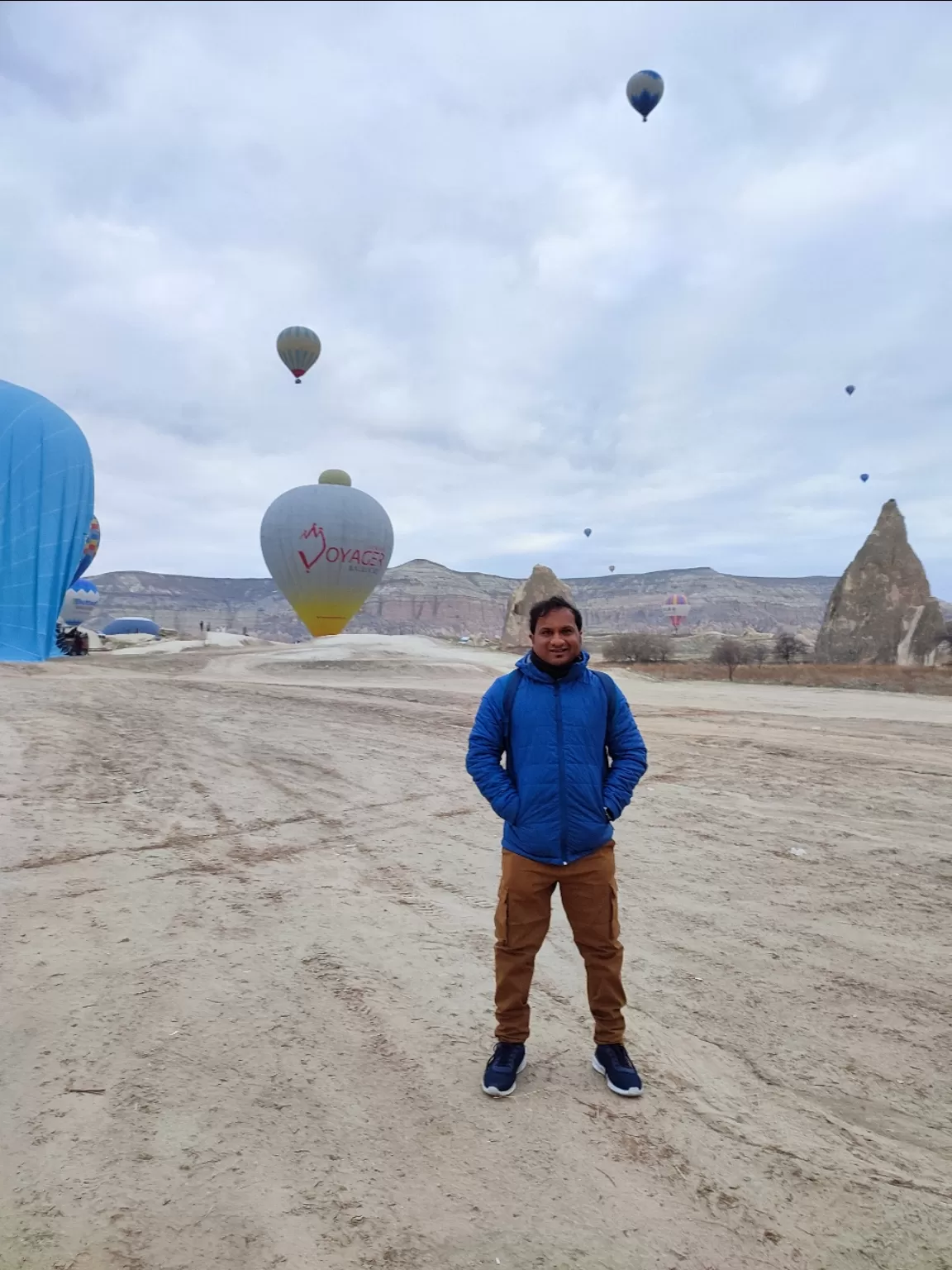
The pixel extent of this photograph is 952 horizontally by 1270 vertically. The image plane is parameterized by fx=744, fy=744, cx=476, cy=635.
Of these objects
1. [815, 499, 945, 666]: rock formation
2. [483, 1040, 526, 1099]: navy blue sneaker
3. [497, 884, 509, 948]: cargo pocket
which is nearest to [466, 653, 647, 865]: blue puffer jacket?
[497, 884, 509, 948]: cargo pocket

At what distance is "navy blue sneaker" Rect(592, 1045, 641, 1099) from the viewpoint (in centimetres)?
263

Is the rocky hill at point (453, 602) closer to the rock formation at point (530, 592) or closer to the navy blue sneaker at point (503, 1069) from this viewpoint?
the rock formation at point (530, 592)

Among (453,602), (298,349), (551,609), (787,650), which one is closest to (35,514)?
(298,349)

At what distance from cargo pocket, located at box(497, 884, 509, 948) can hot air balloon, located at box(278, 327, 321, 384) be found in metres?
39.3

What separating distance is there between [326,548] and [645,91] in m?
22.3

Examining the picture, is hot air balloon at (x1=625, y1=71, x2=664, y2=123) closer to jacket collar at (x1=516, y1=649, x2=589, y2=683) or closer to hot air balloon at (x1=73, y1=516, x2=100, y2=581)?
hot air balloon at (x1=73, y1=516, x2=100, y2=581)

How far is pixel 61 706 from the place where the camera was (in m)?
12.1

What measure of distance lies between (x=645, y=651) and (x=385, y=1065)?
35.2 metres

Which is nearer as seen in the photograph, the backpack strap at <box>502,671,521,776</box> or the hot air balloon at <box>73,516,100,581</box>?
the backpack strap at <box>502,671,521,776</box>

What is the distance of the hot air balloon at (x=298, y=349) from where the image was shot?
123 ft

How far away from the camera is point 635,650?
36906mm

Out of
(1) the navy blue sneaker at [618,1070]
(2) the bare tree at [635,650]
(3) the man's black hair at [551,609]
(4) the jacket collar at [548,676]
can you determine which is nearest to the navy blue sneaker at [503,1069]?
(1) the navy blue sneaker at [618,1070]

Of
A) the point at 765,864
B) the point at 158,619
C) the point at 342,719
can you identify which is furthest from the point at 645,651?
the point at 158,619

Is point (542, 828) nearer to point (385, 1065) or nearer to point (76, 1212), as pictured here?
point (385, 1065)
